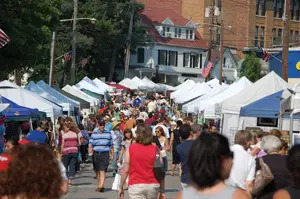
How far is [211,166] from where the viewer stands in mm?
5430

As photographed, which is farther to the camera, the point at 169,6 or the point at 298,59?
the point at 169,6

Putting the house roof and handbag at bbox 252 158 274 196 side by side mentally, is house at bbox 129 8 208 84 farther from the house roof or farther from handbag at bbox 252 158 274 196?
handbag at bbox 252 158 274 196

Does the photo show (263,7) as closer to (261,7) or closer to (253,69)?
(261,7)

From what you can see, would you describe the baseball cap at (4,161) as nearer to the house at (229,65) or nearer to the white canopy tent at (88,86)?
the white canopy tent at (88,86)

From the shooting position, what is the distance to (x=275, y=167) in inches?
367

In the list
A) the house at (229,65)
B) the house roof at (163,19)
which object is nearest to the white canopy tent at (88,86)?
the house roof at (163,19)

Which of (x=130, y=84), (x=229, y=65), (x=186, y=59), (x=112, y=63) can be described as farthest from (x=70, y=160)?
(x=229, y=65)

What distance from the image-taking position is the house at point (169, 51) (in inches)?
3826

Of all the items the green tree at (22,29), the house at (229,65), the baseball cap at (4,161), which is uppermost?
the house at (229,65)

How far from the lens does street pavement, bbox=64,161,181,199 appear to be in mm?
17859

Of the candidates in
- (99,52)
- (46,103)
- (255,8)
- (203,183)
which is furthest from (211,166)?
(255,8)

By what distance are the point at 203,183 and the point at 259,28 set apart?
325ft

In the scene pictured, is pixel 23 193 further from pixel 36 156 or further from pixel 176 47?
pixel 176 47

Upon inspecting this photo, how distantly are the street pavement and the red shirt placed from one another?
633 cm
